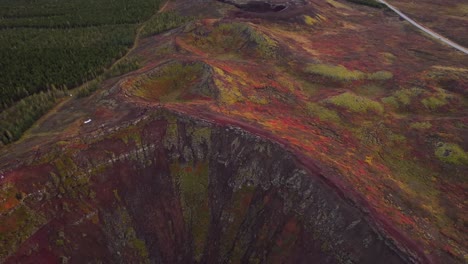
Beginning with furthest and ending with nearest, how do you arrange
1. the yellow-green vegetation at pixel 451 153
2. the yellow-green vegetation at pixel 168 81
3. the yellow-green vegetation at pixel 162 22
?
the yellow-green vegetation at pixel 162 22 → the yellow-green vegetation at pixel 168 81 → the yellow-green vegetation at pixel 451 153

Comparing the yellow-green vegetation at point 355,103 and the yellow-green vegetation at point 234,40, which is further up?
the yellow-green vegetation at point 234,40

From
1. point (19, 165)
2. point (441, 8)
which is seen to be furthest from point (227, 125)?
point (441, 8)

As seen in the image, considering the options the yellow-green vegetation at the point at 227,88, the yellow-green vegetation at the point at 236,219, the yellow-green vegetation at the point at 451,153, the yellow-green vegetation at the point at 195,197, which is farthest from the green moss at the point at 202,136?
the yellow-green vegetation at the point at 451,153

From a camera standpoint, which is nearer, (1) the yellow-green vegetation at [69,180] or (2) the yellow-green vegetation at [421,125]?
(1) the yellow-green vegetation at [69,180]

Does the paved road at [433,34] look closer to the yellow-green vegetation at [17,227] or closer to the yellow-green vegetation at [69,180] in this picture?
the yellow-green vegetation at [69,180]

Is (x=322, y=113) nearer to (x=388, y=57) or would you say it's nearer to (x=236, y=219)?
(x=236, y=219)

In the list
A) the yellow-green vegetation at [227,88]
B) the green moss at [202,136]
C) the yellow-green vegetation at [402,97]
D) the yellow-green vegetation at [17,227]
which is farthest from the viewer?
the yellow-green vegetation at [402,97]

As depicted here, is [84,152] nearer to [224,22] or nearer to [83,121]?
[83,121]

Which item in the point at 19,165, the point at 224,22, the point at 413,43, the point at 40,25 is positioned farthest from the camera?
the point at 40,25
